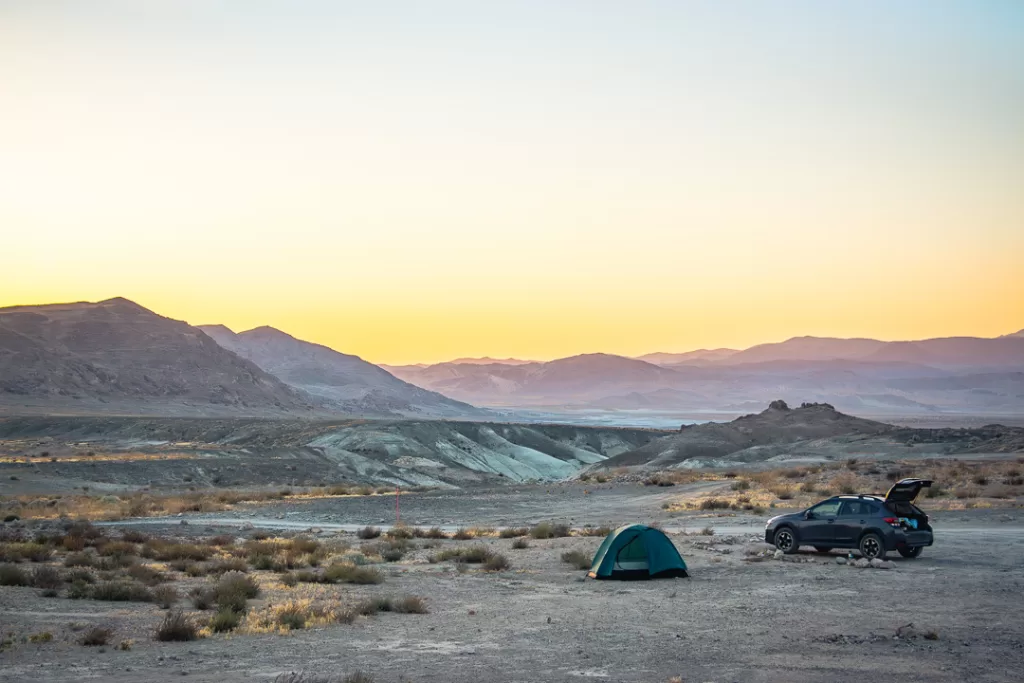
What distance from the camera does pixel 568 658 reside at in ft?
45.2

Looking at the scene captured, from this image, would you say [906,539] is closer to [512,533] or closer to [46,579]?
[512,533]

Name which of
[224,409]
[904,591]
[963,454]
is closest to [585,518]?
[904,591]

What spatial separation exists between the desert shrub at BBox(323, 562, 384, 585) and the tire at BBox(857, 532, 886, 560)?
1150cm

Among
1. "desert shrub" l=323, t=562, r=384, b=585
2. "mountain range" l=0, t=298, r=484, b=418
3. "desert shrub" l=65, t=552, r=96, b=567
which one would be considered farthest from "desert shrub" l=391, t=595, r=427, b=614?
"mountain range" l=0, t=298, r=484, b=418

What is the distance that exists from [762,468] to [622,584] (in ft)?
158

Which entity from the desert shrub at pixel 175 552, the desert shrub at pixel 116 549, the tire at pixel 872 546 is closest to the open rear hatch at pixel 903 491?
the tire at pixel 872 546

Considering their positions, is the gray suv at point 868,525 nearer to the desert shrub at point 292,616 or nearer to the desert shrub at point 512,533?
the desert shrub at point 512,533

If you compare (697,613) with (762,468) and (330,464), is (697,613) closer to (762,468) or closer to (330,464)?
(762,468)

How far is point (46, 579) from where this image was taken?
1898 centimetres

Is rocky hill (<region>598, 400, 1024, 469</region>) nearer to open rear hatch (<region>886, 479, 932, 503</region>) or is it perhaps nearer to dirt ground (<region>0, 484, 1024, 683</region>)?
open rear hatch (<region>886, 479, 932, 503</region>)

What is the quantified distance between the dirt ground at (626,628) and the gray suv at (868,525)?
1.85ft

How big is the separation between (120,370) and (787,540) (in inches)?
6372

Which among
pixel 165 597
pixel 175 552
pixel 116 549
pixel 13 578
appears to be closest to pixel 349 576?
pixel 165 597

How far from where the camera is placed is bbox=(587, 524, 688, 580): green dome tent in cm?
2155
